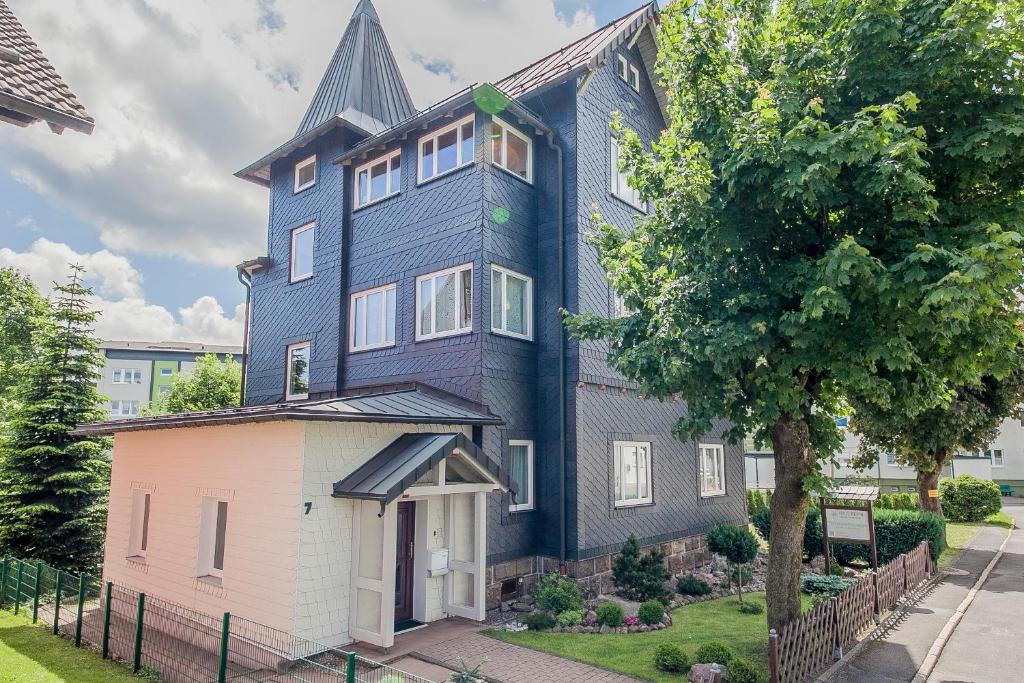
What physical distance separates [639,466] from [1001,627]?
7539 mm

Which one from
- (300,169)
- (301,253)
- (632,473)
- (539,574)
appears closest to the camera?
(539,574)

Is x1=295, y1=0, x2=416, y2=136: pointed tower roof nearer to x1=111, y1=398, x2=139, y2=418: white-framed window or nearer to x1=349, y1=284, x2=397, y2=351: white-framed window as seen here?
x1=349, y1=284, x2=397, y2=351: white-framed window

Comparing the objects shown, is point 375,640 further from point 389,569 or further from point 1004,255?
point 1004,255

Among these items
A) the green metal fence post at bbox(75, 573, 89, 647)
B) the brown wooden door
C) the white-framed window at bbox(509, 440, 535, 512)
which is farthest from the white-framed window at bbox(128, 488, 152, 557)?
the white-framed window at bbox(509, 440, 535, 512)

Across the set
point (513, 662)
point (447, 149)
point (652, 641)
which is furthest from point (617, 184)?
point (513, 662)

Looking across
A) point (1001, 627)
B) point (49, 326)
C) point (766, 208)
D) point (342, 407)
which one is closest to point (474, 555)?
point (342, 407)

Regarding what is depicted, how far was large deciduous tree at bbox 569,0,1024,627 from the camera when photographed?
7.66 m

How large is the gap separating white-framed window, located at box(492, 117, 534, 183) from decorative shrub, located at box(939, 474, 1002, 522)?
26.9 m

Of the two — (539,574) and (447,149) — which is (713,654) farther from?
(447,149)

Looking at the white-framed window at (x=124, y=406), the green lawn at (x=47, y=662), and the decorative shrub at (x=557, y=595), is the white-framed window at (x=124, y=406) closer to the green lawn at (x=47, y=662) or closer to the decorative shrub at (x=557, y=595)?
the green lawn at (x=47, y=662)

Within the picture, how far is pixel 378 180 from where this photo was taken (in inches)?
637

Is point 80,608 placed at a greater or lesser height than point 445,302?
lesser

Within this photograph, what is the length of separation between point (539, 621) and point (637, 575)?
301 cm

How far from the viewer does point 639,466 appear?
15867 millimetres
